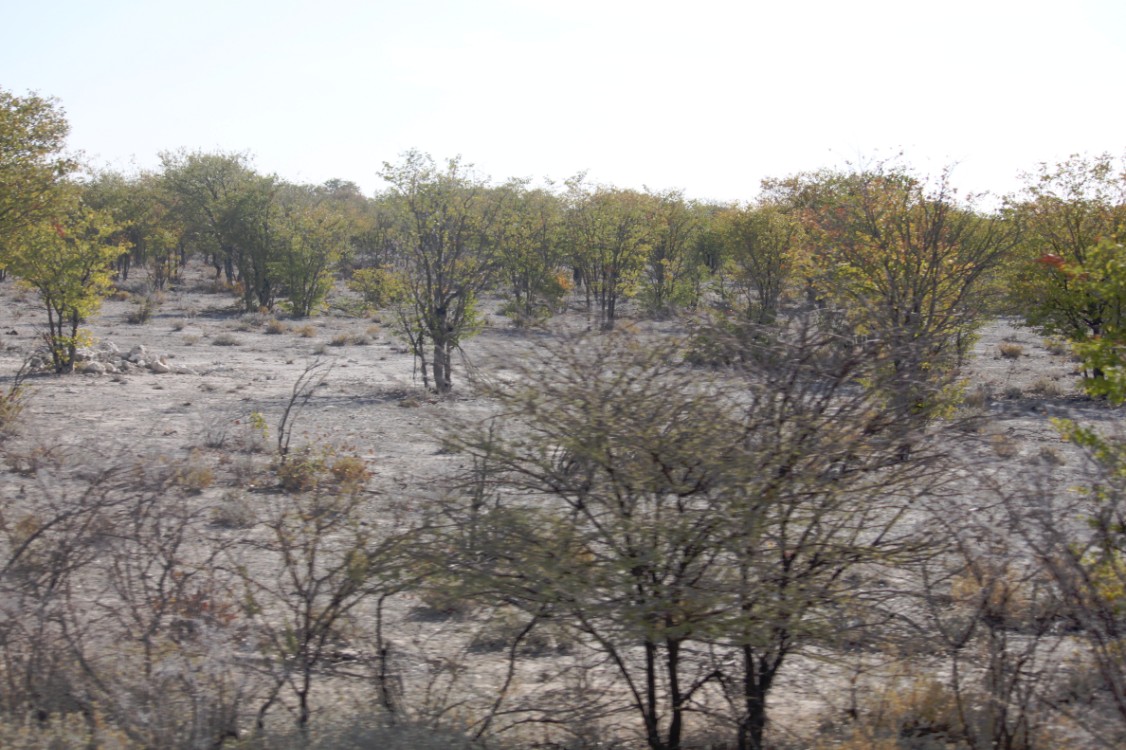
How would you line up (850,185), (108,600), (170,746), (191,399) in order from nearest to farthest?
1. (170,746)
2. (108,600)
3. (850,185)
4. (191,399)

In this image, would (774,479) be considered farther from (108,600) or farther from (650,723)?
(108,600)

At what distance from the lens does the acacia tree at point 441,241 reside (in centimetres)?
1956

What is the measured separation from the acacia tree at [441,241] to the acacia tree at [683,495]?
14705 millimetres

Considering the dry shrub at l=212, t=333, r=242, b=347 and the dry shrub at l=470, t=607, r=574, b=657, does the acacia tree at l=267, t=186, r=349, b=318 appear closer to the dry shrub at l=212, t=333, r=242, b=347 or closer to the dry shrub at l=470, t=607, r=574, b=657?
the dry shrub at l=212, t=333, r=242, b=347

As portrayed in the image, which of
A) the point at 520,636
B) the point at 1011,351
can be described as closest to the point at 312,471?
the point at 520,636

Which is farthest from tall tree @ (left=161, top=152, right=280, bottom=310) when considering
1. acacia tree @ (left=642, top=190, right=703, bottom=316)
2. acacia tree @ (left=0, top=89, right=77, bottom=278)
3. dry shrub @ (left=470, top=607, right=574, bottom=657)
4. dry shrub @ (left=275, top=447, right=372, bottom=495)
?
dry shrub @ (left=470, top=607, right=574, bottom=657)

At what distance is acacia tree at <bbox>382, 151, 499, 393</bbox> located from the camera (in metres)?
19.6

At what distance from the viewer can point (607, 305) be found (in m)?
32.5

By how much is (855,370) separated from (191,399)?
55.0 ft

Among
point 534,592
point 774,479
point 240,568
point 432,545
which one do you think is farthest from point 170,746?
point 774,479

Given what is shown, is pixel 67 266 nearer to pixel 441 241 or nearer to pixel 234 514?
pixel 441 241

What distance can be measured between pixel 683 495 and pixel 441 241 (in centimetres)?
1603

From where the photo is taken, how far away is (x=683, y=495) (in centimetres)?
433

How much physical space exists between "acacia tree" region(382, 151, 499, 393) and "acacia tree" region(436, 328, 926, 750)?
14.7m
